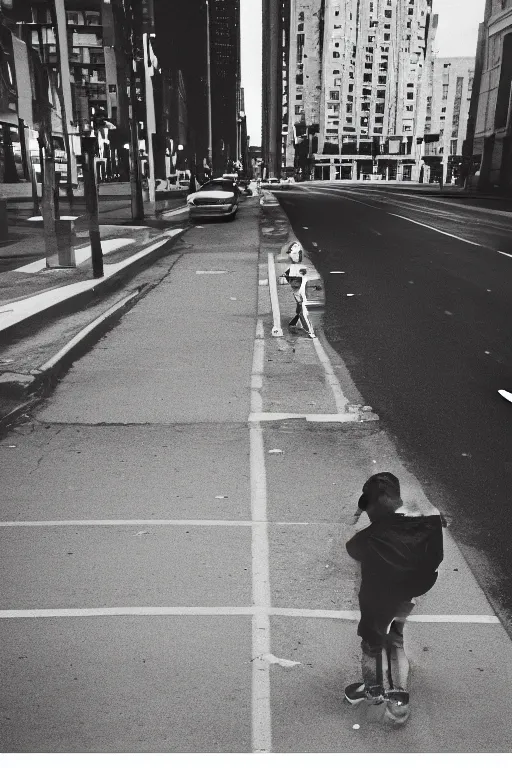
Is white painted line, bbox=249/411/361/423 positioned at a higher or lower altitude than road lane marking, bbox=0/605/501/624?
→ lower

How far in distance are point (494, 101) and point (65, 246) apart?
56.1 meters

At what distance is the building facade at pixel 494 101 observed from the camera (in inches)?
2398

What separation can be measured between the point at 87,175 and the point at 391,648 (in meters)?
13.7

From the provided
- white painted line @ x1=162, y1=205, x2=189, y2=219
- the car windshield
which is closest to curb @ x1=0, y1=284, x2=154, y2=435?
white painted line @ x1=162, y1=205, x2=189, y2=219

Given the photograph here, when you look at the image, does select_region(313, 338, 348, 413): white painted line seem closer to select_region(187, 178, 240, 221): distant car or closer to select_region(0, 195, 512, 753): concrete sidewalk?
select_region(0, 195, 512, 753): concrete sidewalk

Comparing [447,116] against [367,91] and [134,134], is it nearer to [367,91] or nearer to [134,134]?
[367,91]

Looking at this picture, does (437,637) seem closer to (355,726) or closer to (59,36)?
(355,726)

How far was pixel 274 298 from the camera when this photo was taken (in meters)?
14.1

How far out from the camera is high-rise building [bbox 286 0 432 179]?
475 feet

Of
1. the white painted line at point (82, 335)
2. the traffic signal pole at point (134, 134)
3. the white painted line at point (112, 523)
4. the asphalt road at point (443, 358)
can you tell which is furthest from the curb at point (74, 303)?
the traffic signal pole at point (134, 134)

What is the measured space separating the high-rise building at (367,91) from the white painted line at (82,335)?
137 meters

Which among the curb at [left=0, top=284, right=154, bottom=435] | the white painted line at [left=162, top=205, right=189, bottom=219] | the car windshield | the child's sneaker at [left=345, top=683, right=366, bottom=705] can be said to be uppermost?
the child's sneaker at [left=345, top=683, right=366, bottom=705]

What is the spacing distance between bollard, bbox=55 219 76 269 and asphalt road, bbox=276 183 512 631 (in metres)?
Answer: 6.31

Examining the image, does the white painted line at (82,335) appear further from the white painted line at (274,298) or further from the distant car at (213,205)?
the distant car at (213,205)
